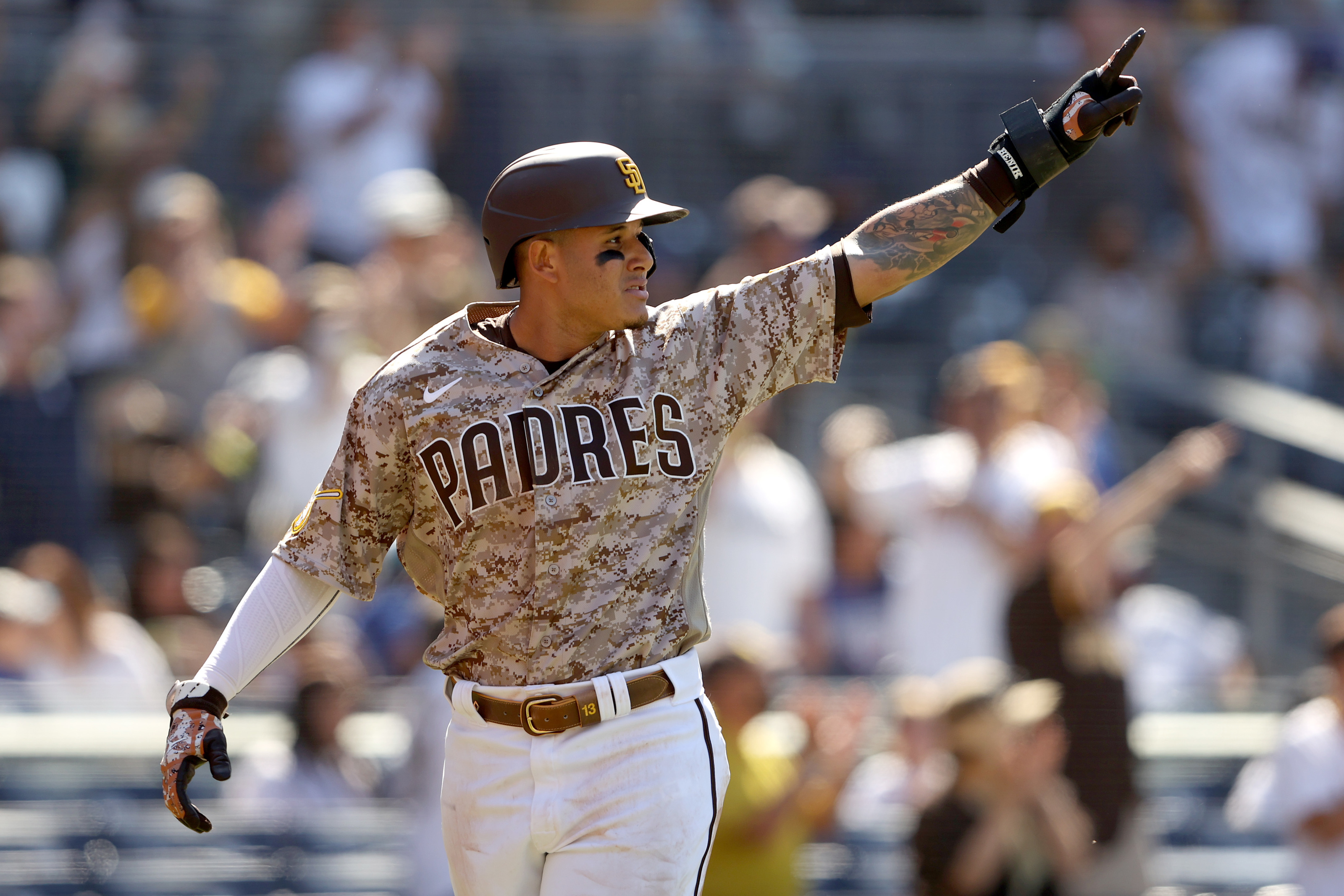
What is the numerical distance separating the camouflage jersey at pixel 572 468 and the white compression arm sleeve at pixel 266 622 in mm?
50

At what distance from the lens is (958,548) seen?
553 centimetres

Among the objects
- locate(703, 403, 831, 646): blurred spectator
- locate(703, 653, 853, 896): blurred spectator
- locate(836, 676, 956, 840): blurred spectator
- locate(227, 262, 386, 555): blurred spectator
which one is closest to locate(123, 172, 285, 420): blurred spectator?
locate(227, 262, 386, 555): blurred spectator

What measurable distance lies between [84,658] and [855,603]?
259 centimetres

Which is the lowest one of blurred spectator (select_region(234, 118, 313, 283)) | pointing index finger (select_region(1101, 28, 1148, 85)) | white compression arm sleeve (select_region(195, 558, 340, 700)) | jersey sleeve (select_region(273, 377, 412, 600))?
white compression arm sleeve (select_region(195, 558, 340, 700))

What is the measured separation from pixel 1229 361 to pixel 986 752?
10.5 ft

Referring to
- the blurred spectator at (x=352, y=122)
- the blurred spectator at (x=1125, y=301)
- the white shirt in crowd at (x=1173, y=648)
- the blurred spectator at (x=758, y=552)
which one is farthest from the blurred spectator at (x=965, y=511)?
the blurred spectator at (x=352, y=122)

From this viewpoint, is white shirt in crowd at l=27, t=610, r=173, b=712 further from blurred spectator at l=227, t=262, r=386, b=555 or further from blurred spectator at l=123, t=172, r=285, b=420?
blurred spectator at l=123, t=172, r=285, b=420

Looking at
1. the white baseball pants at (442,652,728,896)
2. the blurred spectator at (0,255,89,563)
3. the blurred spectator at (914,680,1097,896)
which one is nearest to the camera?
the white baseball pants at (442,652,728,896)

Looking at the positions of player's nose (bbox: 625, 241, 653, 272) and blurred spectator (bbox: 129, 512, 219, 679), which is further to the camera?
blurred spectator (bbox: 129, 512, 219, 679)

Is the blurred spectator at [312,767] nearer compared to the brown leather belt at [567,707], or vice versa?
the brown leather belt at [567,707]

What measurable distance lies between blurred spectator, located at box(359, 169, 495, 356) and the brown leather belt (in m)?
3.41

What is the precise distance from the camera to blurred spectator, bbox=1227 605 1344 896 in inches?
192

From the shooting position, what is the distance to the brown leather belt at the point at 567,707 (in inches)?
103

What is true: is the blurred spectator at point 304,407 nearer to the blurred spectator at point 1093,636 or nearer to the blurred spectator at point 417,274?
the blurred spectator at point 417,274
